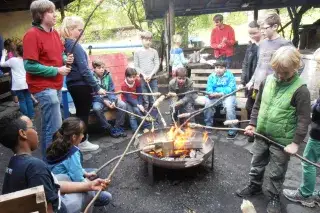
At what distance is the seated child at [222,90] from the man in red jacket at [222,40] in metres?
2.95

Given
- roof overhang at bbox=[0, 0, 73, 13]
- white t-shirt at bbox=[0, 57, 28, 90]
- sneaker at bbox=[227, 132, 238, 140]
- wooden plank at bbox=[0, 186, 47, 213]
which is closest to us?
wooden plank at bbox=[0, 186, 47, 213]

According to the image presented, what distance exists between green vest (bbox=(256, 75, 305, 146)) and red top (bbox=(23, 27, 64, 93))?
9.21 ft

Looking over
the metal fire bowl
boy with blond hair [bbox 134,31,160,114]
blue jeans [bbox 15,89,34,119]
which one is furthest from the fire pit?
blue jeans [bbox 15,89,34,119]

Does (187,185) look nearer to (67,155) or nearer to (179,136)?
(179,136)

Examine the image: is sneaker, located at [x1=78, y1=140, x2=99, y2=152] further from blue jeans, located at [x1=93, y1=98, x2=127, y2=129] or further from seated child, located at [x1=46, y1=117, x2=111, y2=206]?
seated child, located at [x1=46, y1=117, x2=111, y2=206]

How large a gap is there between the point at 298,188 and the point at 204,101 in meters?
3.05

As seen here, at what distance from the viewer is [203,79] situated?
24.1ft

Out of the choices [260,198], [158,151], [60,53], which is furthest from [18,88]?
[260,198]

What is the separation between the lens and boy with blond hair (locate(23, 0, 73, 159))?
11.3ft

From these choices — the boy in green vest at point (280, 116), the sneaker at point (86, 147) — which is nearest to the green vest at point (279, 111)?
the boy in green vest at point (280, 116)

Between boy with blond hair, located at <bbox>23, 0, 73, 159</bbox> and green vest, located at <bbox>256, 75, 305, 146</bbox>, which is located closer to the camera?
green vest, located at <bbox>256, 75, 305, 146</bbox>

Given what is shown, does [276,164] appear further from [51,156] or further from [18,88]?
[18,88]

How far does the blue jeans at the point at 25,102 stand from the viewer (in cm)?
686

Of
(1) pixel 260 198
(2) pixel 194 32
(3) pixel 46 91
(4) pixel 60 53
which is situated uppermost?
(2) pixel 194 32
